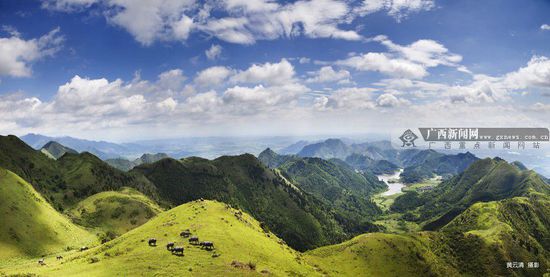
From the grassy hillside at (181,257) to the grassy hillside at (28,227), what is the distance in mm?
61216

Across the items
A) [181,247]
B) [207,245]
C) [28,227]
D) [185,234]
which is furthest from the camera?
[28,227]

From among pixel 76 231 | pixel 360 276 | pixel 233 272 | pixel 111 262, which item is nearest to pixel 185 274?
pixel 233 272

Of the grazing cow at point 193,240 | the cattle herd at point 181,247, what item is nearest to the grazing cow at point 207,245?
the cattle herd at point 181,247

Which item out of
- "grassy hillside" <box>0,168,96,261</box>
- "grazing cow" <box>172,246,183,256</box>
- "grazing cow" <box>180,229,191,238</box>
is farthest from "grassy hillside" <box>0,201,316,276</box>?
"grassy hillside" <box>0,168,96,261</box>

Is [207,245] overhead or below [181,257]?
overhead

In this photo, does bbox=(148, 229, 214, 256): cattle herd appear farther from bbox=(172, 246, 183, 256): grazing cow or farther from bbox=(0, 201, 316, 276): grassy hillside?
bbox=(0, 201, 316, 276): grassy hillside

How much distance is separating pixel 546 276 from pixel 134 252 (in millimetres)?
183225

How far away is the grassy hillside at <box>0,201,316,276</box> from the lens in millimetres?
71762

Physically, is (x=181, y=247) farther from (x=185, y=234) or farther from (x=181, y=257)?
(x=185, y=234)

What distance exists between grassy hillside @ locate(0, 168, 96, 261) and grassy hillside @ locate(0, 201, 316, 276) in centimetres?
6122

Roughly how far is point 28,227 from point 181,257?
126m

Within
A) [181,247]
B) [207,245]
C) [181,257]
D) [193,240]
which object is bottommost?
[181,257]

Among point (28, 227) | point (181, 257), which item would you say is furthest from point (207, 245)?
point (28, 227)

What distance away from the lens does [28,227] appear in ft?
525
